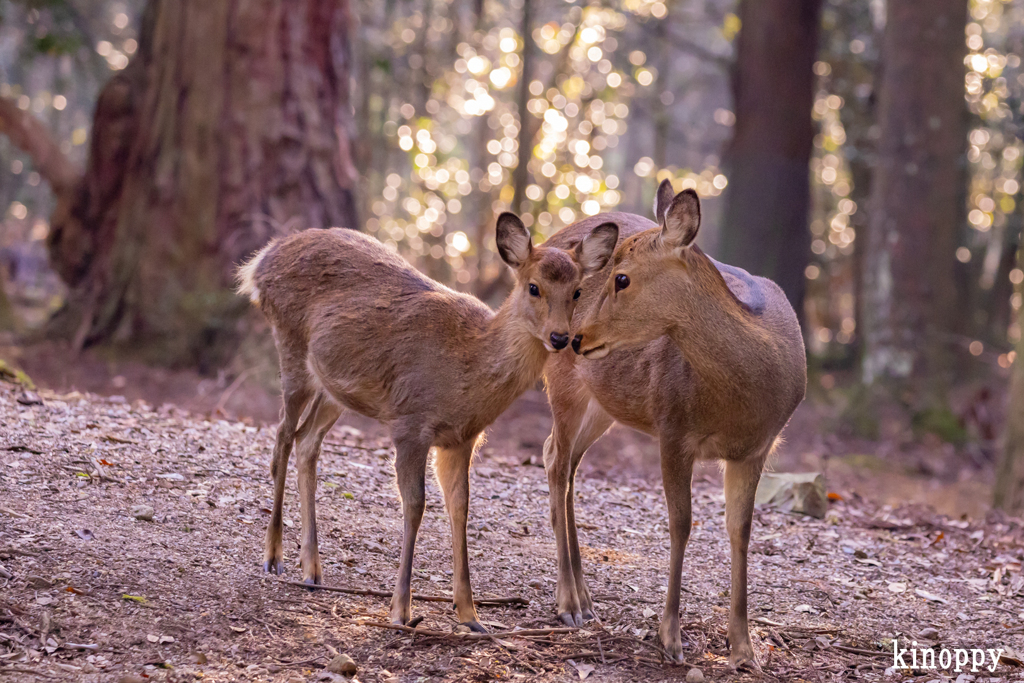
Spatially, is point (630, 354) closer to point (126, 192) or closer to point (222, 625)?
point (222, 625)

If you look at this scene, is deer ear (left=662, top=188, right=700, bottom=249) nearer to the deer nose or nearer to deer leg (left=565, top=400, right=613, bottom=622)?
the deer nose

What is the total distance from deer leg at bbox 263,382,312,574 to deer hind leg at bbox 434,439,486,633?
87cm

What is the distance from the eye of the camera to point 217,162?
37.6 feet

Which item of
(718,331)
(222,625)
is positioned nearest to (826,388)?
(718,331)

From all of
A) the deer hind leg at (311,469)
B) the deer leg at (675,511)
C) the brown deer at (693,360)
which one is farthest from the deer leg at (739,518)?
the deer hind leg at (311,469)

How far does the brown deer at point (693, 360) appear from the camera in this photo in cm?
504

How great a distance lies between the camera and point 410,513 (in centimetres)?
506

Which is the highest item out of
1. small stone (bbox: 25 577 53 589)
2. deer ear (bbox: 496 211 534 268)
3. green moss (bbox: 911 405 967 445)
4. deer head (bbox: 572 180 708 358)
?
deer ear (bbox: 496 211 534 268)

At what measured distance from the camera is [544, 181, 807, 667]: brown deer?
5.04 meters

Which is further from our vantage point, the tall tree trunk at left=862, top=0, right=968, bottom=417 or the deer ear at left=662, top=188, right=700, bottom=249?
the tall tree trunk at left=862, top=0, right=968, bottom=417

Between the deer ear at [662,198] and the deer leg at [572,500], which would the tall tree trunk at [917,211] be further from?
the deer ear at [662,198]

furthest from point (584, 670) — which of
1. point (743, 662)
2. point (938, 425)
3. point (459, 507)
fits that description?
point (938, 425)

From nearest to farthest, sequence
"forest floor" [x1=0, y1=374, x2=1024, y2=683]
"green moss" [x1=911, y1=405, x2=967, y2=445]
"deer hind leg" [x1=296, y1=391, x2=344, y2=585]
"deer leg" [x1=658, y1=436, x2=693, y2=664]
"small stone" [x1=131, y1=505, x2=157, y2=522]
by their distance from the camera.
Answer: "forest floor" [x1=0, y1=374, x2=1024, y2=683] → "deer leg" [x1=658, y1=436, x2=693, y2=664] → "deer hind leg" [x1=296, y1=391, x2=344, y2=585] → "small stone" [x1=131, y1=505, x2=157, y2=522] → "green moss" [x1=911, y1=405, x2=967, y2=445]

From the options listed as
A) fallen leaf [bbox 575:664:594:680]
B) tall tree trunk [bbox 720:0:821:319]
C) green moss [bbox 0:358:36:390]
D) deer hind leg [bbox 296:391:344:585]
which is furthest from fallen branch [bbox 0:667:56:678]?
tall tree trunk [bbox 720:0:821:319]
